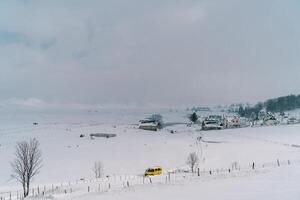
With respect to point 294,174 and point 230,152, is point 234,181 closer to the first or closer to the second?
point 294,174

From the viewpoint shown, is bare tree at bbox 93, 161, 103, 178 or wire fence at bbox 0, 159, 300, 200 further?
bare tree at bbox 93, 161, 103, 178

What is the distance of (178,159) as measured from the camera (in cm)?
7825

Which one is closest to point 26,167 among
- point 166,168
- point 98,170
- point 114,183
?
point 114,183

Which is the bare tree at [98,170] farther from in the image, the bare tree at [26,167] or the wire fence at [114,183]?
the wire fence at [114,183]

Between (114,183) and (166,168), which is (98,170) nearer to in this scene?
(166,168)

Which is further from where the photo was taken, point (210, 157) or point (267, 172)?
point (210, 157)

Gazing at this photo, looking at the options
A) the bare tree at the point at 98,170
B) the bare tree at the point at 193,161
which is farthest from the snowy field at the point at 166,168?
the bare tree at the point at 193,161

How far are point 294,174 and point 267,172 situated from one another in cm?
384

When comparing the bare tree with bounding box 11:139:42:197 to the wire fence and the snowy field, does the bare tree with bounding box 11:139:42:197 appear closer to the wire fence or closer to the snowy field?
the snowy field

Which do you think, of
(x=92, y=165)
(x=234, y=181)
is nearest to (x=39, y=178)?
(x=92, y=165)

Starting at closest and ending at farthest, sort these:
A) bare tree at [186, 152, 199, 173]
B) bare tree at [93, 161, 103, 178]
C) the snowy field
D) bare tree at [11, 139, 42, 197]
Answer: the snowy field < bare tree at [11, 139, 42, 197] < bare tree at [186, 152, 199, 173] < bare tree at [93, 161, 103, 178]

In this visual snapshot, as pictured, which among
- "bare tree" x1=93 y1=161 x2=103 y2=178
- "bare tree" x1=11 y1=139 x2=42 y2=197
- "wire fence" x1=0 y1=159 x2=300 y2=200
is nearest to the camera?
"wire fence" x1=0 y1=159 x2=300 y2=200

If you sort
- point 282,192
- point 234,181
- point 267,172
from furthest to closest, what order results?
point 267,172
point 234,181
point 282,192

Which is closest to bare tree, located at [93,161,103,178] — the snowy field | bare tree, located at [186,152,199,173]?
the snowy field
